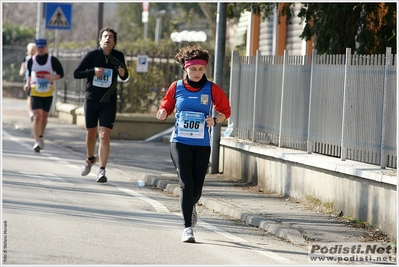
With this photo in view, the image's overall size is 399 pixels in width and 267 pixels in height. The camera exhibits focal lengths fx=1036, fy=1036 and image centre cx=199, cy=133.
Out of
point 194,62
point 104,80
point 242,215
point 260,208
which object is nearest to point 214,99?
point 194,62

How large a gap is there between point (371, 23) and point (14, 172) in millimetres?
5591

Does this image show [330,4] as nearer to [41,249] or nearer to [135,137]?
[41,249]

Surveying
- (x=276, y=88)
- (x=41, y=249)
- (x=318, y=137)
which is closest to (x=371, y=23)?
(x=276, y=88)

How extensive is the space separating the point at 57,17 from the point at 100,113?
44.8ft

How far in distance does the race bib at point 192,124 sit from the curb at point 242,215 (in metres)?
1.31

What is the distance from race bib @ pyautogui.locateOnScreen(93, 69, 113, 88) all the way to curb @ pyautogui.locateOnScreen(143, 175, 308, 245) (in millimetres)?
1551

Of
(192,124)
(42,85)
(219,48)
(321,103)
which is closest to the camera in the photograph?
(192,124)

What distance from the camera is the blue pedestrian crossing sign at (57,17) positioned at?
1067 inches

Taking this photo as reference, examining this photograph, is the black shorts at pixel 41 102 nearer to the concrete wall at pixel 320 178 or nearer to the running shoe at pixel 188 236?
the concrete wall at pixel 320 178

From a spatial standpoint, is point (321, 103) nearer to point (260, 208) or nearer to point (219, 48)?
Answer: point (260, 208)

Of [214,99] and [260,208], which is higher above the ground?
[214,99]

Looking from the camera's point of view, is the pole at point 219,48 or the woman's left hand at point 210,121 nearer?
the woman's left hand at point 210,121

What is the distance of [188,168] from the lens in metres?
9.75

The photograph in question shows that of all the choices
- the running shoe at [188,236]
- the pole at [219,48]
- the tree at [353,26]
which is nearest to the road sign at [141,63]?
the pole at [219,48]
